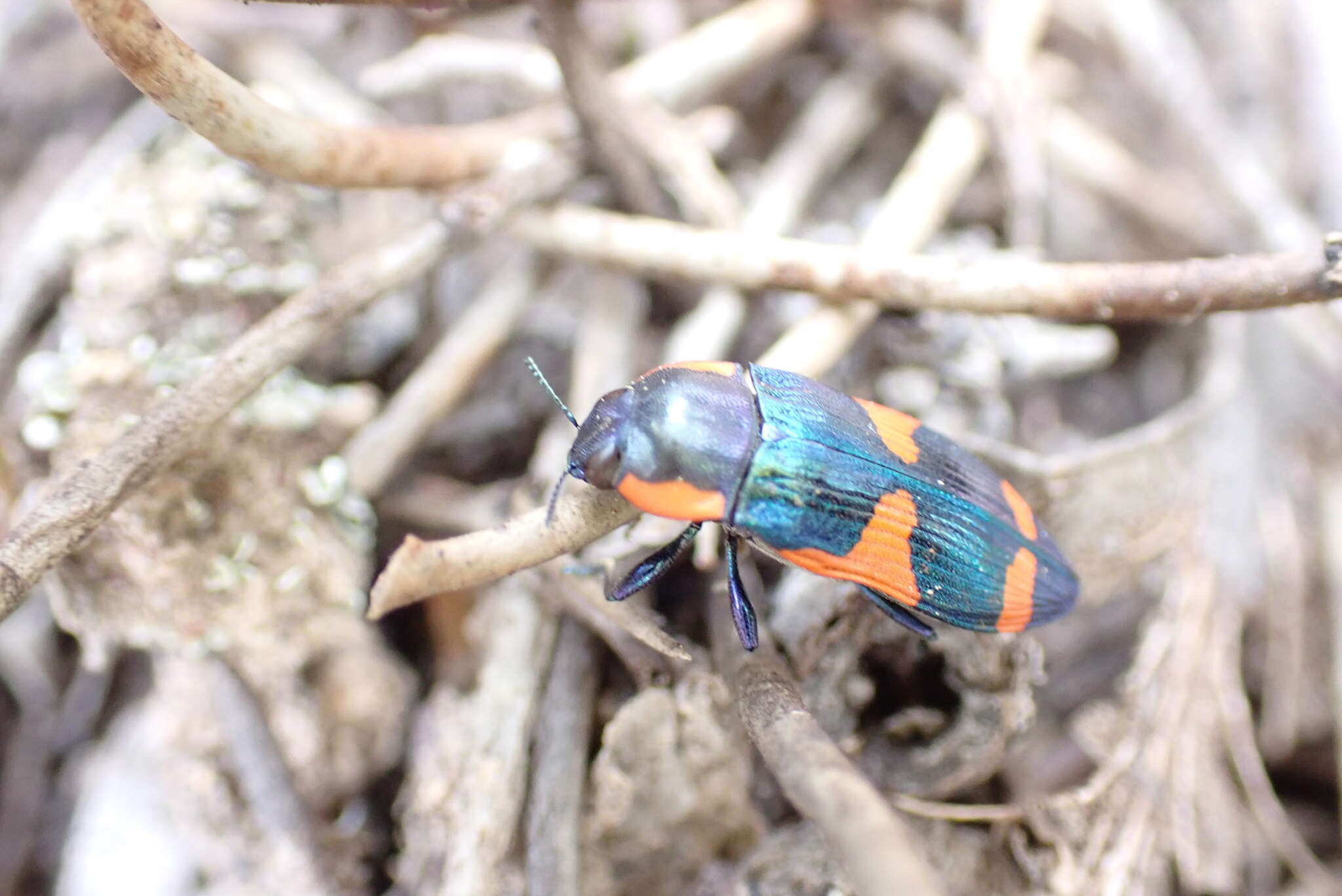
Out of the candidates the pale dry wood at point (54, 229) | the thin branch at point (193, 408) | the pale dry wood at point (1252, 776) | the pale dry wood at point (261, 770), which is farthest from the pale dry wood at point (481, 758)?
the pale dry wood at point (1252, 776)

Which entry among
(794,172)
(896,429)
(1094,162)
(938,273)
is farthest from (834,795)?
(1094,162)

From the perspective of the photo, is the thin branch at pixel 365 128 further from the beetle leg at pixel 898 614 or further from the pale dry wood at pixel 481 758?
the beetle leg at pixel 898 614

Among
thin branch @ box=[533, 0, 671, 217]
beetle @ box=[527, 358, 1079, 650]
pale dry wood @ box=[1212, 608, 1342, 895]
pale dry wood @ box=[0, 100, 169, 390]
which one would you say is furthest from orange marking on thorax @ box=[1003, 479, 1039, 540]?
pale dry wood @ box=[0, 100, 169, 390]

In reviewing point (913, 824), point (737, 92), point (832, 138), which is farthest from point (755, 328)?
point (913, 824)

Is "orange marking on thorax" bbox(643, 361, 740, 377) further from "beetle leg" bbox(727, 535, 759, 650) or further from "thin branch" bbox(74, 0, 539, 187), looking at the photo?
"thin branch" bbox(74, 0, 539, 187)

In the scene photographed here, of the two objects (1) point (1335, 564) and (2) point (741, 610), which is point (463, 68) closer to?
(2) point (741, 610)

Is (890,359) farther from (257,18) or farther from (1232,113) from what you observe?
(257,18)
